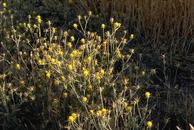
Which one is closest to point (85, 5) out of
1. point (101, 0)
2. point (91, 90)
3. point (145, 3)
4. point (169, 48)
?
point (101, 0)

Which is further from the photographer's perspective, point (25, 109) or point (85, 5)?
point (85, 5)

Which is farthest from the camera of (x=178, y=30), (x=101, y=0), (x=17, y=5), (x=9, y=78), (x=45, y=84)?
(x=17, y=5)

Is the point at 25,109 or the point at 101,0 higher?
the point at 101,0

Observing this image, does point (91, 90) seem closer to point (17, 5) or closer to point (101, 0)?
point (101, 0)

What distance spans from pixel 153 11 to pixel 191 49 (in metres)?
0.49

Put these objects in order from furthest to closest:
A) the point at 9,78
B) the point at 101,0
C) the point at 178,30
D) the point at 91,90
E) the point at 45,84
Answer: the point at 101,0 → the point at 178,30 → the point at 9,78 → the point at 45,84 → the point at 91,90

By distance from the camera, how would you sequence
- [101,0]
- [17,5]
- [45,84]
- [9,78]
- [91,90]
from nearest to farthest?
[91,90] → [45,84] → [9,78] → [101,0] → [17,5]

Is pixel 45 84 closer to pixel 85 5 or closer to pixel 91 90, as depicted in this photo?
pixel 91 90

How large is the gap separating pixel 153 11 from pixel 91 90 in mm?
1384

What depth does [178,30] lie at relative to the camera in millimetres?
3936

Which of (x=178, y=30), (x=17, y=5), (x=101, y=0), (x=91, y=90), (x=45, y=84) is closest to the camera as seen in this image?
(x=91, y=90)

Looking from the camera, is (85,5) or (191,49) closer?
(191,49)

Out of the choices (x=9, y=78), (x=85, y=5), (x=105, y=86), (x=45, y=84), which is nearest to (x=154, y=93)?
(x=105, y=86)

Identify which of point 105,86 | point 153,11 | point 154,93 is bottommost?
point 154,93
